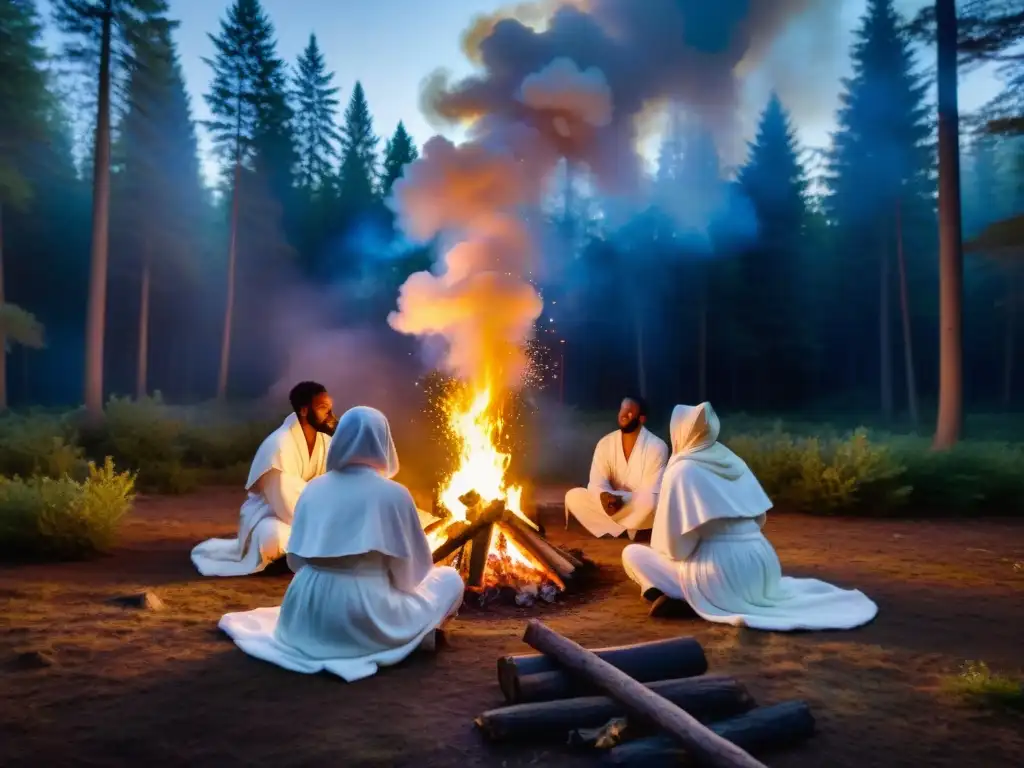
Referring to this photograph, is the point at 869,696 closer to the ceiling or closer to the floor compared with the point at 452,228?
closer to the floor

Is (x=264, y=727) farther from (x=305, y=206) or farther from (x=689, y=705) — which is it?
(x=305, y=206)

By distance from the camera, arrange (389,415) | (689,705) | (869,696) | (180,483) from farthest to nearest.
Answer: (389,415)
(180,483)
(869,696)
(689,705)

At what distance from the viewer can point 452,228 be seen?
404 inches

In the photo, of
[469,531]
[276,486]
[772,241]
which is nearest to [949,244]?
[469,531]

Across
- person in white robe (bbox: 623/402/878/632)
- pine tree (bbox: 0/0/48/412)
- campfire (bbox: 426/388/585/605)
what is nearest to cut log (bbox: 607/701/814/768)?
person in white robe (bbox: 623/402/878/632)

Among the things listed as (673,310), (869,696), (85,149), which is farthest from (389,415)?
(85,149)

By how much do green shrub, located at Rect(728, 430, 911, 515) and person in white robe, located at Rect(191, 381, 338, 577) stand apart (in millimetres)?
7482

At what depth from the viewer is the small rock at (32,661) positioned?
4719 mm

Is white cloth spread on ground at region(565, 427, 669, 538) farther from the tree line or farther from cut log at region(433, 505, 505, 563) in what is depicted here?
the tree line

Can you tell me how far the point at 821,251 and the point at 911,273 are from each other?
4365 millimetres

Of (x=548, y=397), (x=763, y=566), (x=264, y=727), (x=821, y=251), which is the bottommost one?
(x=264, y=727)

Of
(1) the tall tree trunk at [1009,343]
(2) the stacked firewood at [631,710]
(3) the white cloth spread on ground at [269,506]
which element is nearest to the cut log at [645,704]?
(2) the stacked firewood at [631,710]

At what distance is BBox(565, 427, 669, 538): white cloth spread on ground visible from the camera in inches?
369

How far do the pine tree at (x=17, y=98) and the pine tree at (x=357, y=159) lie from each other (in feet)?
47.9
